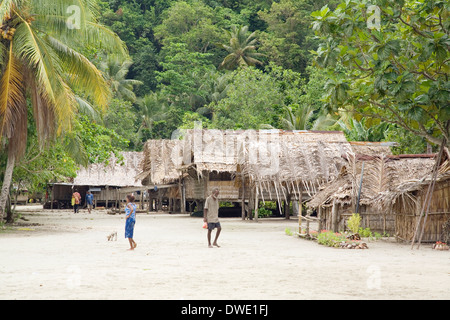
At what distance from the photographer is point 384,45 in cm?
927

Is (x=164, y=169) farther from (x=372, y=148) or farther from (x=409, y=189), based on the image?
(x=409, y=189)

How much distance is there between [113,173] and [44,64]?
25.0 meters

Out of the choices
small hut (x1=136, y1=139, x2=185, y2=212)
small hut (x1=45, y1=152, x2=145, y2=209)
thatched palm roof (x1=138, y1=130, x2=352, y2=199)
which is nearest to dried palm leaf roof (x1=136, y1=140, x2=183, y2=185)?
small hut (x1=136, y1=139, x2=185, y2=212)

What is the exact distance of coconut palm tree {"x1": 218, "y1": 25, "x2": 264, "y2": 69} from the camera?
4869 centimetres

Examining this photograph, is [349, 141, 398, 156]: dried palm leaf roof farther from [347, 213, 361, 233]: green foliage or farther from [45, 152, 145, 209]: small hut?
[45, 152, 145, 209]: small hut

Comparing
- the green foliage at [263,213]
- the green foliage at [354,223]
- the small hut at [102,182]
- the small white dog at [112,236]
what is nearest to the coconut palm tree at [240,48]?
the small hut at [102,182]

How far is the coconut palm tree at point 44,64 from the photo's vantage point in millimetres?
15172

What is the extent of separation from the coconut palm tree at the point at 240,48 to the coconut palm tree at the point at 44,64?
32.0m

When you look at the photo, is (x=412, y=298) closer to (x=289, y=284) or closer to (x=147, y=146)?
(x=289, y=284)

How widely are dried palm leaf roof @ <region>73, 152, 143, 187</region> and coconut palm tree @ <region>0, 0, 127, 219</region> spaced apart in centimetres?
2105

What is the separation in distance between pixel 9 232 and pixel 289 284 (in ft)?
40.4

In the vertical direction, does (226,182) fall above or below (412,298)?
above

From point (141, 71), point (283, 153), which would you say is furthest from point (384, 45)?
point (141, 71)

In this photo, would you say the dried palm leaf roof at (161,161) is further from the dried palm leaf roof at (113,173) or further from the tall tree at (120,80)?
the tall tree at (120,80)
